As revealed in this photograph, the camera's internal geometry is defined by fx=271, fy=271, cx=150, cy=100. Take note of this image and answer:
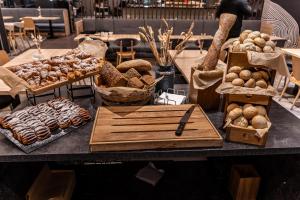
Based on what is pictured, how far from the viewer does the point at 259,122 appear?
4.05ft

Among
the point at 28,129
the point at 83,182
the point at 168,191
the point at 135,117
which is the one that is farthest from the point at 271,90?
the point at 83,182

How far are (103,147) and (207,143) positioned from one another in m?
0.47

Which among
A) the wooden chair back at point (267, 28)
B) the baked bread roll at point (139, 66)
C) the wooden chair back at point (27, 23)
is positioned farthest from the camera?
the wooden chair back at point (27, 23)

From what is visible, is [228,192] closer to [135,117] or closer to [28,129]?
[135,117]

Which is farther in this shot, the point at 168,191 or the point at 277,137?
the point at 168,191

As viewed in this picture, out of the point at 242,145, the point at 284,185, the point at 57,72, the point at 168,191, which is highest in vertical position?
the point at 57,72

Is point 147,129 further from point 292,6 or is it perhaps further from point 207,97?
point 292,6

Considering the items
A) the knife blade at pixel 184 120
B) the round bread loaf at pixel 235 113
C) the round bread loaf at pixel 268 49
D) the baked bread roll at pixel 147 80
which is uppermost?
the round bread loaf at pixel 268 49

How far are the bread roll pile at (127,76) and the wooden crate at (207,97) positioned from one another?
255mm

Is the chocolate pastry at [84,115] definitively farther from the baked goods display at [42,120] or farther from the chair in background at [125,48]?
the chair in background at [125,48]

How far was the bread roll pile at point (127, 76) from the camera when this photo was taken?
1.51 m

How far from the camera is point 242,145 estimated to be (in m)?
1.29

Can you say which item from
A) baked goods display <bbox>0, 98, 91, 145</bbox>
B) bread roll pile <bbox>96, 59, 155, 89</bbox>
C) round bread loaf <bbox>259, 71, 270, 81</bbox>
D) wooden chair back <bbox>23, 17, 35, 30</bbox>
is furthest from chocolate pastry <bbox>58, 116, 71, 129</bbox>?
wooden chair back <bbox>23, 17, 35, 30</bbox>

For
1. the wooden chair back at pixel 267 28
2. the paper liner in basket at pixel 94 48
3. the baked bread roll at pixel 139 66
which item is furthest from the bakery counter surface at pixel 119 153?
the wooden chair back at pixel 267 28
